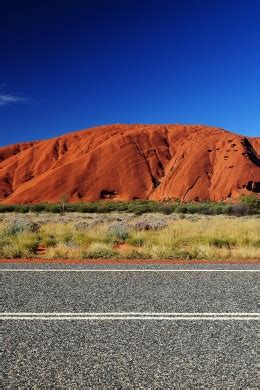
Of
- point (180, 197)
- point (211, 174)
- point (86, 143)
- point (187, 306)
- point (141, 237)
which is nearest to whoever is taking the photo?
point (187, 306)

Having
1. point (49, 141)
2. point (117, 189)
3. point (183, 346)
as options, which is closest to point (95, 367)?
point (183, 346)

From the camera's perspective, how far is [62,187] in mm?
73938

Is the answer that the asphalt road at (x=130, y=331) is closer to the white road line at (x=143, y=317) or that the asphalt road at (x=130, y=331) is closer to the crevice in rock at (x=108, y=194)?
the white road line at (x=143, y=317)

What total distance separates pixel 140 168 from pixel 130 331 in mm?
72588

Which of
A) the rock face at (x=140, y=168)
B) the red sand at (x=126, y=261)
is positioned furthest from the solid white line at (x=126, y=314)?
the rock face at (x=140, y=168)

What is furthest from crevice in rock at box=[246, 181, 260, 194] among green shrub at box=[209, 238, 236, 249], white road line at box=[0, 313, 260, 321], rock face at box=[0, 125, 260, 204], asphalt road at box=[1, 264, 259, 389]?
white road line at box=[0, 313, 260, 321]

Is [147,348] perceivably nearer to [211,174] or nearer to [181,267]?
Result: [181,267]

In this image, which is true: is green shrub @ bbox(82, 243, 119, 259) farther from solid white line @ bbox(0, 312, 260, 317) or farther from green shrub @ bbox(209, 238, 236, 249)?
solid white line @ bbox(0, 312, 260, 317)

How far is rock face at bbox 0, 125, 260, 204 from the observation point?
→ 7062 centimetres

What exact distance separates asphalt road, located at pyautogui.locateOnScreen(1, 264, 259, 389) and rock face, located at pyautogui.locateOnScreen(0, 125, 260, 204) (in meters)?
61.6

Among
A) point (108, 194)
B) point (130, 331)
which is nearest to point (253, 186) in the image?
point (108, 194)

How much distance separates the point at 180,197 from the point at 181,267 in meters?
60.0

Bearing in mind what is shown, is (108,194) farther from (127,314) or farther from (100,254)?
(127,314)

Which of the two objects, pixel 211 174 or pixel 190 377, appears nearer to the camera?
pixel 190 377
